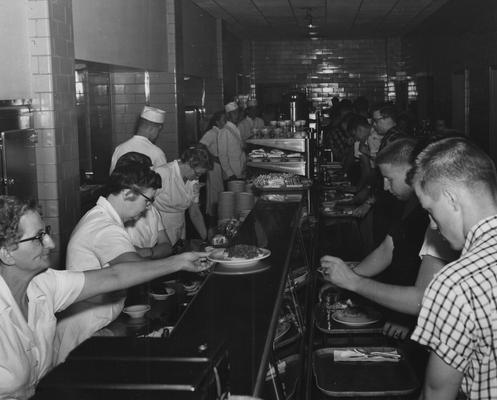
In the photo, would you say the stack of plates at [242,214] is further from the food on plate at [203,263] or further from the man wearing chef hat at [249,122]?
the man wearing chef hat at [249,122]

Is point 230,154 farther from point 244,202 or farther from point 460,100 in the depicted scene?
point 244,202

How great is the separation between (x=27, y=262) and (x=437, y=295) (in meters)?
1.45

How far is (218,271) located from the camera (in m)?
3.38

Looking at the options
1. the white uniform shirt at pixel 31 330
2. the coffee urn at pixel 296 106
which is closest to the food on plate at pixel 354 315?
the white uniform shirt at pixel 31 330

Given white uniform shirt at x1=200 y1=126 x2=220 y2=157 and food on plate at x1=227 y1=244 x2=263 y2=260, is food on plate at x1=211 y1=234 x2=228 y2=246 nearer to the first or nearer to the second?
food on plate at x1=227 y1=244 x2=263 y2=260

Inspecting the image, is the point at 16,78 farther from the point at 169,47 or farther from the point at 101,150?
the point at 169,47

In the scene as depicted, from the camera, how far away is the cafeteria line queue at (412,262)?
6.49ft

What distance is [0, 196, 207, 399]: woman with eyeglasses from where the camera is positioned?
2443 mm

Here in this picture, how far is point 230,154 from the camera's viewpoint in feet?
35.1

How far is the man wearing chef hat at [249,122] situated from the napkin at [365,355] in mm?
9913

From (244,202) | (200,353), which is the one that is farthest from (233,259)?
(244,202)

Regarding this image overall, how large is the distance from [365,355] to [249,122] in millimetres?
10680

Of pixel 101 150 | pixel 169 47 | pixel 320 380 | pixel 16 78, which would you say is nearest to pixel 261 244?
pixel 320 380

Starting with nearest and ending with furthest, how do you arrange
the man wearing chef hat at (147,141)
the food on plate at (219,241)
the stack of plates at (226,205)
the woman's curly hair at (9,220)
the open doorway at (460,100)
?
the woman's curly hair at (9,220)
the food on plate at (219,241)
the stack of plates at (226,205)
the man wearing chef hat at (147,141)
the open doorway at (460,100)
